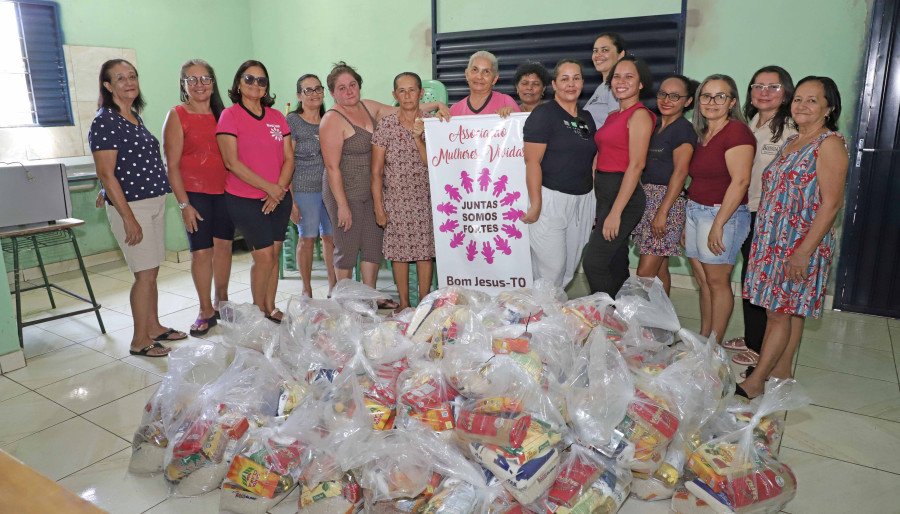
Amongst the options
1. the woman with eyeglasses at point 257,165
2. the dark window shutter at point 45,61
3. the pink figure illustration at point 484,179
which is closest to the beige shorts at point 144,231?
the woman with eyeglasses at point 257,165

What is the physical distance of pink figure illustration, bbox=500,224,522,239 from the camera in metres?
3.48

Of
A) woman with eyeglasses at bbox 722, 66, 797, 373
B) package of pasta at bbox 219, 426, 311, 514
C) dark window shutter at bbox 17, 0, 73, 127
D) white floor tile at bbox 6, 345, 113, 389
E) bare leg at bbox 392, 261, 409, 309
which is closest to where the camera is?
package of pasta at bbox 219, 426, 311, 514

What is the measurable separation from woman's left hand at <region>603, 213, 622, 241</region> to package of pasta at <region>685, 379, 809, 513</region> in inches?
46.6

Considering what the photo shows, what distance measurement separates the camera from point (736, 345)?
3428 millimetres

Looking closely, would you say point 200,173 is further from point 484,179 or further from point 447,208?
point 484,179

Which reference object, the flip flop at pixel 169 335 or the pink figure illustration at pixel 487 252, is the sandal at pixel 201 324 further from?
the pink figure illustration at pixel 487 252

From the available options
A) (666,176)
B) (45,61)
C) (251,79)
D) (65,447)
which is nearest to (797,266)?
(666,176)

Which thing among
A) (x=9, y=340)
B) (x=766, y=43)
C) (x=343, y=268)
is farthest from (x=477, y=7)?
(x=9, y=340)

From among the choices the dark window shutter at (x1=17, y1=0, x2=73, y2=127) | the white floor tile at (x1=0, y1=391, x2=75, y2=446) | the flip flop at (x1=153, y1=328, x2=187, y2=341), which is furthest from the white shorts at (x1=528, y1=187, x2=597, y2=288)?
the dark window shutter at (x1=17, y1=0, x2=73, y2=127)

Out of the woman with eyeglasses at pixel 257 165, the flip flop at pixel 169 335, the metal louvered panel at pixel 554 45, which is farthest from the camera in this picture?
the metal louvered panel at pixel 554 45

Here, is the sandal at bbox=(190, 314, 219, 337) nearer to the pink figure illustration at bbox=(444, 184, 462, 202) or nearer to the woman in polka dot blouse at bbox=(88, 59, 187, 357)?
the woman in polka dot blouse at bbox=(88, 59, 187, 357)

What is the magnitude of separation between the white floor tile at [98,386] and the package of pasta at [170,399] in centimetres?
65

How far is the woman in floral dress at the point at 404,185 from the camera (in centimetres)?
347

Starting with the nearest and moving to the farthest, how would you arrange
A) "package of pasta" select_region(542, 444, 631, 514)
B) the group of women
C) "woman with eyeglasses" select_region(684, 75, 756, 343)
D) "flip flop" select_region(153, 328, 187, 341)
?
"package of pasta" select_region(542, 444, 631, 514)
the group of women
"woman with eyeglasses" select_region(684, 75, 756, 343)
"flip flop" select_region(153, 328, 187, 341)
